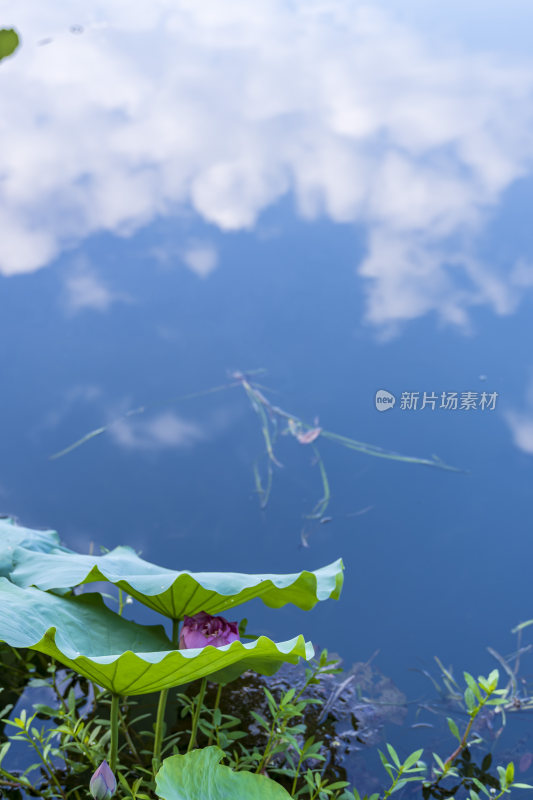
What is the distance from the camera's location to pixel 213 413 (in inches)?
72.3

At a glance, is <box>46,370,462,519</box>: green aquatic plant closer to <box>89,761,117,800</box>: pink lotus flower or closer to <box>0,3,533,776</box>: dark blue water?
<box>0,3,533,776</box>: dark blue water

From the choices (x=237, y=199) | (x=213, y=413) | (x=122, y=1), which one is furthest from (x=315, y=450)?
(x=122, y=1)

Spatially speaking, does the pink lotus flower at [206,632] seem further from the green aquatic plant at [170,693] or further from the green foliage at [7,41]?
the green foliage at [7,41]

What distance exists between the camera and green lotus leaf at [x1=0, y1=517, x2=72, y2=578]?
1.13m

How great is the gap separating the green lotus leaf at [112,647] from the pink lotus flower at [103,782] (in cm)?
10

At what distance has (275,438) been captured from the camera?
1762 mm

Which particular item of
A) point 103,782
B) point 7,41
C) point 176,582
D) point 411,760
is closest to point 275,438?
point 176,582

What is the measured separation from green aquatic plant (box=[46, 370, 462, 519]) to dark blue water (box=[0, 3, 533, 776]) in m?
0.02

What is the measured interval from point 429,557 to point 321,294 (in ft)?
2.84

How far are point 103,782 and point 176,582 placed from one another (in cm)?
25

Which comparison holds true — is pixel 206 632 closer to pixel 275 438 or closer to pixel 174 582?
pixel 174 582

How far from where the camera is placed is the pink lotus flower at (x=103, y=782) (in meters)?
0.85

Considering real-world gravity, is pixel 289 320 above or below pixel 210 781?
above

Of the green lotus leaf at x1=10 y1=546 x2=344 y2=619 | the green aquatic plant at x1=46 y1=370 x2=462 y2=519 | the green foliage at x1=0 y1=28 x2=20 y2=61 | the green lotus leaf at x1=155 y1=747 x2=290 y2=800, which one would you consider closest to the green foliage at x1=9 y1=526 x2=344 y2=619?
the green lotus leaf at x1=10 y1=546 x2=344 y2=619
